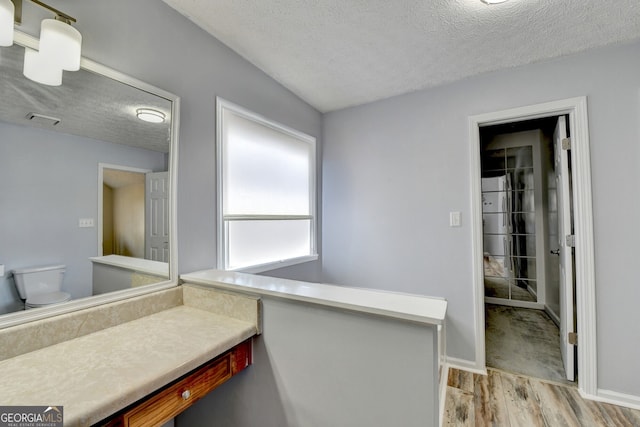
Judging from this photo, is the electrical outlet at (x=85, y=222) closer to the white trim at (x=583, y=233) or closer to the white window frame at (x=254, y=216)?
the white window frame at (x=254, y=216)

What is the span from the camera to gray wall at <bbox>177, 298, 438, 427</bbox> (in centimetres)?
89

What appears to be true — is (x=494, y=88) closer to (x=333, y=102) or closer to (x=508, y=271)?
(x=333, y=102)

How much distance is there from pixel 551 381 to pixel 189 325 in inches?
99.9

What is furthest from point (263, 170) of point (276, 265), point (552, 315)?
point (552, 315)

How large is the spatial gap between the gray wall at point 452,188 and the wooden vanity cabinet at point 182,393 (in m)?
1.65

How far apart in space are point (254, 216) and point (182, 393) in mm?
1234

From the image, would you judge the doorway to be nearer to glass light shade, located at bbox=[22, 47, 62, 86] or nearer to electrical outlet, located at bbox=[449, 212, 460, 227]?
electrical outlet, located at bbox=[449, 212, 460, 227]

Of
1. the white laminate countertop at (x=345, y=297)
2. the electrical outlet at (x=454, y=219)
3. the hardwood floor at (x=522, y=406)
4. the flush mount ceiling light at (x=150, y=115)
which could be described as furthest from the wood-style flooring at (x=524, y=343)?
the flush mount ceiling light at (x=150, y=115)

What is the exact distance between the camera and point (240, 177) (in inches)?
76.6

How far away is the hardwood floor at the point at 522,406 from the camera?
1575 millimetres

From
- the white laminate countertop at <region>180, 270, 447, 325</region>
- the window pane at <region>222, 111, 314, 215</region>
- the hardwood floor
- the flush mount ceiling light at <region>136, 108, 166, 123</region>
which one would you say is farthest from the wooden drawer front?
the hardwood floor

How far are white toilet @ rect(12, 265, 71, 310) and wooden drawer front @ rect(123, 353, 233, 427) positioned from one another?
1.97ft

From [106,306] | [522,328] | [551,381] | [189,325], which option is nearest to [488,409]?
[551,381]

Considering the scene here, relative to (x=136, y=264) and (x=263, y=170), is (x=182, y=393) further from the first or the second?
(x=263, y=170)
